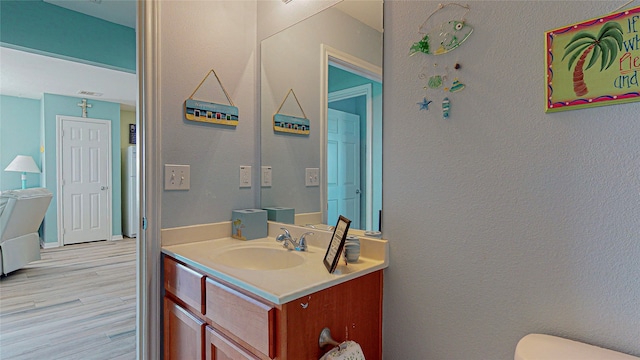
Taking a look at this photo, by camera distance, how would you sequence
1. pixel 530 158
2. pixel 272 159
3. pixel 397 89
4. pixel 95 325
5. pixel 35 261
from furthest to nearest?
pixel 35 261, pixel 95 325, pixel 272 159, pixel 397 89, pixel 530 158

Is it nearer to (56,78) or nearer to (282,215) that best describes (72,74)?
(56,78)

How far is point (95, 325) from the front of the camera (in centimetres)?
244

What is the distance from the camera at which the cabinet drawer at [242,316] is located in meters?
0.94

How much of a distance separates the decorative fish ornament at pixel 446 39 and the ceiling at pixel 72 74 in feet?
6.71

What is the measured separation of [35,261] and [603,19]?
17.7 feet

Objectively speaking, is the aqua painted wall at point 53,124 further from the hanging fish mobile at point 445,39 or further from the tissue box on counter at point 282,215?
the hanging fish mobile at point 445,39

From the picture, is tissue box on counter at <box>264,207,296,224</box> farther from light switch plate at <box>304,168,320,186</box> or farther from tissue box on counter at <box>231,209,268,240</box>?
light switch plate at <box>304,168,320,186</box>

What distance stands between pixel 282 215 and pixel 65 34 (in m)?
2.17

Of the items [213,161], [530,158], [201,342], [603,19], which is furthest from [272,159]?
[603,19]

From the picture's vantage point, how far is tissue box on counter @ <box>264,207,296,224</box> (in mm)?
1725

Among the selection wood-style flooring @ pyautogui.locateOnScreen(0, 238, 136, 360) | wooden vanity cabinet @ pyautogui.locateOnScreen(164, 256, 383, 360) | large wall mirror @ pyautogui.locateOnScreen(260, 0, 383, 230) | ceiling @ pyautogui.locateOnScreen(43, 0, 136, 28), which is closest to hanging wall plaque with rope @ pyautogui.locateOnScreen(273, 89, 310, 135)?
large wall mirror @ pyautogui.locateOnScreen(260, 0, 383, 230)

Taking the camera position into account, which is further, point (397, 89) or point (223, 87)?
point (223, 87)

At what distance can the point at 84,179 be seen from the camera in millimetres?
5102

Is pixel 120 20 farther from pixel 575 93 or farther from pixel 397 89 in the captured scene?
pixel 575 93
